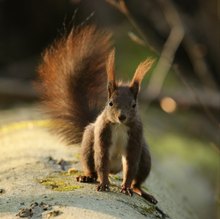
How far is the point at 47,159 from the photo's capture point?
3885 millimetres

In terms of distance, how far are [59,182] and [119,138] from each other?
411 millimetres

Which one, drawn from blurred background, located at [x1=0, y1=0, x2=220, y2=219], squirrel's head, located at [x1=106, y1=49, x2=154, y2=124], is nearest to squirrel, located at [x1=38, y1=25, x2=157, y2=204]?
squirrel's head, located at [x1=106, y1=49, x2=154, y2=124]

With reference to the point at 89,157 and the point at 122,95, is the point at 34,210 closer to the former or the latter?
the point at 89,157

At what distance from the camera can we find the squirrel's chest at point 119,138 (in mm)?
3521

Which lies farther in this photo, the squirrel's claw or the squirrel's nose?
the squirrel's claw

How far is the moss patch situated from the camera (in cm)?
324

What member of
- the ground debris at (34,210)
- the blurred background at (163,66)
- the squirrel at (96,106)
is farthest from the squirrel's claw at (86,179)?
the blurred background at (163,66)

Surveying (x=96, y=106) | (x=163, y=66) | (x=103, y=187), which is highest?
(x=163, y=66)

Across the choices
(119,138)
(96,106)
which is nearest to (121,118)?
(119,138)

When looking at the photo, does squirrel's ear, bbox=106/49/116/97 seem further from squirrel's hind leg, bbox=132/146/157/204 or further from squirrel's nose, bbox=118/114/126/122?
squirrel's hind leg, bbox=132/146/157/204

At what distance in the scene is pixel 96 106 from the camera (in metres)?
4.13

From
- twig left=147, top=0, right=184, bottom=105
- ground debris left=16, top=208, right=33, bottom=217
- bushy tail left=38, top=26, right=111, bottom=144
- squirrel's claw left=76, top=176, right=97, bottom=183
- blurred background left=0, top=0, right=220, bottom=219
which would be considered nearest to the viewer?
ground debris left=16, top=208, right=33, bottom=217

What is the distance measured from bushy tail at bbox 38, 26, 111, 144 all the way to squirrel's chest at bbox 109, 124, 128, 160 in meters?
0.50

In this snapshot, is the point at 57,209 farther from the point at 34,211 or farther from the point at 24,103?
the point at 24,103
